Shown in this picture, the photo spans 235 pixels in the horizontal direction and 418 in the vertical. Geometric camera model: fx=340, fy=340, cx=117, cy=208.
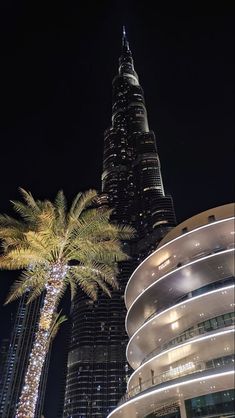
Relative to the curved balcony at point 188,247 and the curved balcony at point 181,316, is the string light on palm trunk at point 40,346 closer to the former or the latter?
the curved balcony at point 181,316

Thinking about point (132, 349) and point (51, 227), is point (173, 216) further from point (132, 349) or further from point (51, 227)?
point (51, 227)

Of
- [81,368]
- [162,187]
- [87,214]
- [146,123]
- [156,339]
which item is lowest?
[156,339]

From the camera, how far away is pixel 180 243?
30859mm

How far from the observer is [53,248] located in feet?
65.6

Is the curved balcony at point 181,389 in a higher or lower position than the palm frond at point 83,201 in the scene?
lower

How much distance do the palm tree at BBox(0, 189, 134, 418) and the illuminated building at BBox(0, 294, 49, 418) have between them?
109 m

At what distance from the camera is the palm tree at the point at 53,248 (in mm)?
18875

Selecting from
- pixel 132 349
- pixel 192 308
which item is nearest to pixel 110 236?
pixel 192 308

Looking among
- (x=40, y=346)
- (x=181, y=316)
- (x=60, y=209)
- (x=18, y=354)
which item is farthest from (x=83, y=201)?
(x=18, y=354)

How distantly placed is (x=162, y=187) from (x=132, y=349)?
394ft

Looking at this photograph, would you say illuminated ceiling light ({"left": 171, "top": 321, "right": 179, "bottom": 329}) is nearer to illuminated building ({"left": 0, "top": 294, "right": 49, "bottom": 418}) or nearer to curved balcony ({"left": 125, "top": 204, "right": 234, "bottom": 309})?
curved balcony ({"left": 125, "top": 204, "right": 234, "bottom": 309})

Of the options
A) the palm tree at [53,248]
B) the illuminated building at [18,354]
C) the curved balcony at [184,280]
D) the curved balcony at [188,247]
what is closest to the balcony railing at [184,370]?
the curved balcony at [184,280]

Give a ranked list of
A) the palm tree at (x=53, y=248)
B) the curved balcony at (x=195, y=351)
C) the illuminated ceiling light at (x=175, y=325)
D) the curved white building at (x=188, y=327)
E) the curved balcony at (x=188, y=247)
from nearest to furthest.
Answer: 1. the palm tree at (x=53, y=248)
2. the curved white building at (x=188, y=327)
3. the curved balcony at (x=195, y=351)
4. the curved balcony at (x=188, y=247)
5. the illuminated ceiling light at (x=175, y=325)

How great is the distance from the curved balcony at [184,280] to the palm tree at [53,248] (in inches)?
344
